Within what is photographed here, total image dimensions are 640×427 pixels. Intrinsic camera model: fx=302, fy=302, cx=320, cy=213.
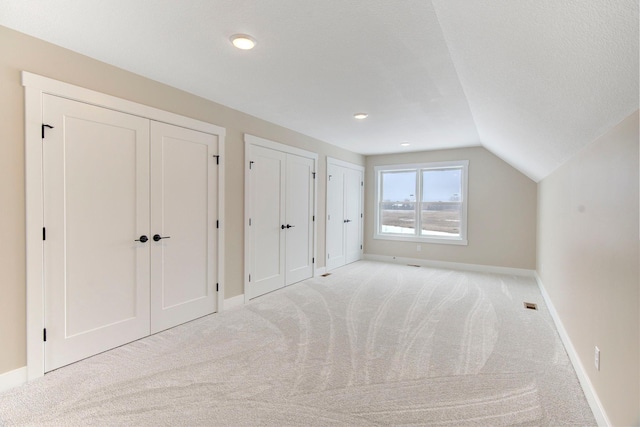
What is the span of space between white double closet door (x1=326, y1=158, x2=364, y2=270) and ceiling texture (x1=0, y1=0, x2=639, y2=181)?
2.43 meters

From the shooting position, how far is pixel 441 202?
20.4ft

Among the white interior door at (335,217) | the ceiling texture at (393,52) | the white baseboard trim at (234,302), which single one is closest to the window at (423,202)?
the white interior door at (335,217)

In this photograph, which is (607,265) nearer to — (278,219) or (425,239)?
(278,219)

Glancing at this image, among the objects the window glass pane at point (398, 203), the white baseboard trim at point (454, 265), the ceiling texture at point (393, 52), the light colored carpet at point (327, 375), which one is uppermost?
the ceiling texture at point (393, 52)

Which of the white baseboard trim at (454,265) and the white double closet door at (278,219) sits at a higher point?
the white double closet door at (278,219)

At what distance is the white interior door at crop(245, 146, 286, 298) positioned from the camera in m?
4.02

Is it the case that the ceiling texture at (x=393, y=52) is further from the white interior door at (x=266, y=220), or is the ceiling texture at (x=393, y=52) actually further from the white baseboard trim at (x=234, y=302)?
the white baseboard trim at (x=234, y=302)

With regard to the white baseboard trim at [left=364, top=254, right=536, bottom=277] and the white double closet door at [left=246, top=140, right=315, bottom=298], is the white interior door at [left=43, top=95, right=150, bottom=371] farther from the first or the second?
the white baseboard trim at [left=364, top=254, right=536, bottom=277]

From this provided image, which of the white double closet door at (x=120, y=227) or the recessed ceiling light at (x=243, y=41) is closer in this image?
the recessed ceiling light at (x=243, y=41)

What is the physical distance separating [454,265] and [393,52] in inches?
192

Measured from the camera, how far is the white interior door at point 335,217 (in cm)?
569

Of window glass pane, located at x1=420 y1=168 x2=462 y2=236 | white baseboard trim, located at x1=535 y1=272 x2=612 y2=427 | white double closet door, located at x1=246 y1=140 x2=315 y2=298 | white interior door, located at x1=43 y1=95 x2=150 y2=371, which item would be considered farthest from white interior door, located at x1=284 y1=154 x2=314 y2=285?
white baseboard trim, located at x1=535 y1=272 x2=612 y2=427

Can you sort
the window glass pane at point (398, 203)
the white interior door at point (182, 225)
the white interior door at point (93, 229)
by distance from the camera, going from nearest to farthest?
the white interior door at point (93, 229)
the white interior door at point (182, 225)
the window glass pane at point (398, 203)

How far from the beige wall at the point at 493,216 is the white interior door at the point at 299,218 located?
2693 millimetres
